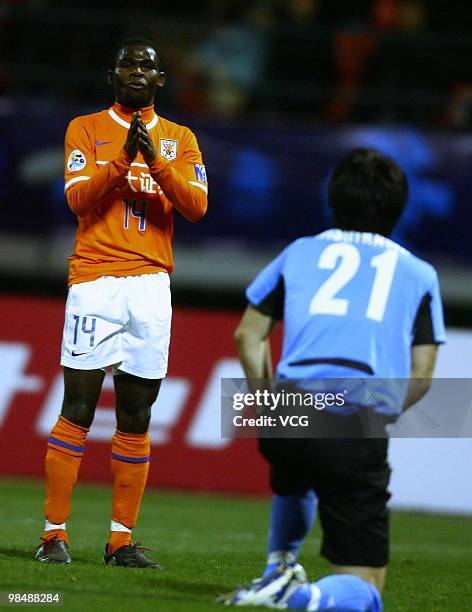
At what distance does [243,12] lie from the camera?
42.4ft

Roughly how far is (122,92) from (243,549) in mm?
2755

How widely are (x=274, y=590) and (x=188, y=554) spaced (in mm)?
2291

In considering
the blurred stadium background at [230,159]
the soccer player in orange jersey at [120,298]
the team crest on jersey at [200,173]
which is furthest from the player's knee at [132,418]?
the blurred stadium background at [230,159]

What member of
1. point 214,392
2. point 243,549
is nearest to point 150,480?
point 214,392

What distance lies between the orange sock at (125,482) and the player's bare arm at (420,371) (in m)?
1.76

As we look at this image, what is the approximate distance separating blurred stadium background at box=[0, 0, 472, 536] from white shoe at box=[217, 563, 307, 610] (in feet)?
20.0

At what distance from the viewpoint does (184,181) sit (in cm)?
560

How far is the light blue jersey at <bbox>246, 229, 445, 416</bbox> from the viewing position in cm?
421

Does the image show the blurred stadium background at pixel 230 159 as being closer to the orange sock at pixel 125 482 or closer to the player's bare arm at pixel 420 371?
the orange sock at pixel 125 482

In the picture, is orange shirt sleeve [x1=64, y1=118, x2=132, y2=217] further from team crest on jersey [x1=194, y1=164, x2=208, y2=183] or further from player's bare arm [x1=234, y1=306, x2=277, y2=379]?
player's bare arm [x1=234, y1=306, x2=277, y2=379]

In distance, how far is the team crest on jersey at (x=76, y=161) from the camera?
565 centimetres

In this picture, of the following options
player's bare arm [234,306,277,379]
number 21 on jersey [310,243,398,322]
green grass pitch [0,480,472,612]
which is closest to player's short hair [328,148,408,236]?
number 21 on jersey [310,243,398,322]

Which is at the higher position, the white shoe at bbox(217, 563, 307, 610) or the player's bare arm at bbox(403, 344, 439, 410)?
the player's bare arm at bbox(403, 344, 439, 410)

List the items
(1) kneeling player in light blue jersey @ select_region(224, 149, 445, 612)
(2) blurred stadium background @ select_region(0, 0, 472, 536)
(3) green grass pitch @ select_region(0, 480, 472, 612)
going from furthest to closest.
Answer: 1. (2) blurred stadium background @ select_region(0, 0, 472, 536)
2. (3) green grass pitch @ select_region(0, 480, 472, 612)
3. (1) kneeling player in light blue jersey @ select_region(224, 149, 445, 612)
